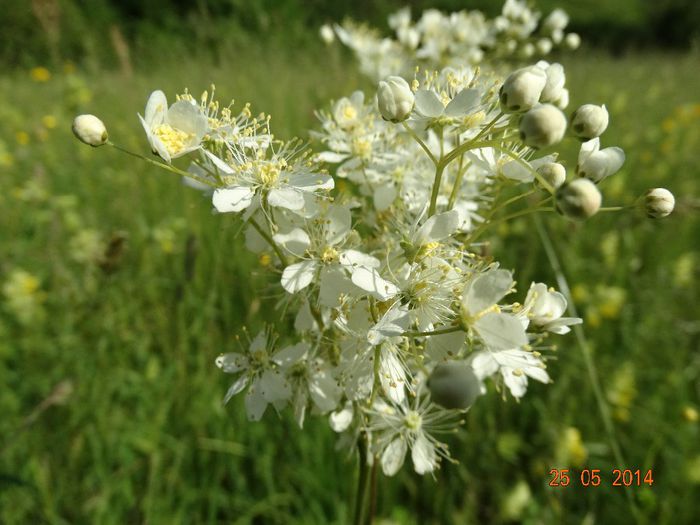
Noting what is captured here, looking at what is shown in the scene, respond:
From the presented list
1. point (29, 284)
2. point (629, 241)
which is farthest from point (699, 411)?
point (29, 284)

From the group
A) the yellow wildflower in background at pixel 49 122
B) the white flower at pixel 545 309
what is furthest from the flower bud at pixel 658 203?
the yellow wildflower in background at pixel 49 122

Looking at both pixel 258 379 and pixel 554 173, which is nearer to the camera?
pixel 554 173

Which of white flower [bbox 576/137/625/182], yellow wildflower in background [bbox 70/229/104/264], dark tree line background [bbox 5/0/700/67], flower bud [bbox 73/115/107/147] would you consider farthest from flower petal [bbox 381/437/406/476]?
dark tree line background [bbox 5/0/700/67]

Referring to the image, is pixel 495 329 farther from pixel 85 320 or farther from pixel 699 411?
pixel 85 320

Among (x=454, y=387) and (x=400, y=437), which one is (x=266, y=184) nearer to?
(x=454, y=387)

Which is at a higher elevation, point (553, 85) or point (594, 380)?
point (553, 85)

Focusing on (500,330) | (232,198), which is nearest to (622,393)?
(500,330)
